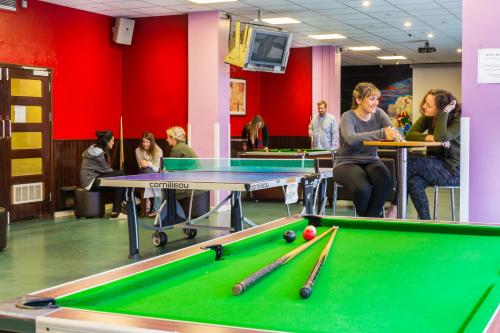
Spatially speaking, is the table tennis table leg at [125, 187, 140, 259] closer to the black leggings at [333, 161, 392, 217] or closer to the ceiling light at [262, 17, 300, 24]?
the black leggings at [333, 161, 392, 217]

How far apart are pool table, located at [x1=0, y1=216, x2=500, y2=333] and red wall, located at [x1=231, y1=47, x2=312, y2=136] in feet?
41.6

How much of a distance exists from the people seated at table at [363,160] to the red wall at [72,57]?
5.28m

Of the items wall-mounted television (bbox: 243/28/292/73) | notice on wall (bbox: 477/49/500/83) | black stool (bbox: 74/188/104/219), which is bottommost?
black stool (bbox: 74/188/104/219)

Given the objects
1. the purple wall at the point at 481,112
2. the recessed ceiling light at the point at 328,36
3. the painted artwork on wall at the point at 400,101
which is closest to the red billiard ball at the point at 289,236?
the purple wall at the point at 481,112

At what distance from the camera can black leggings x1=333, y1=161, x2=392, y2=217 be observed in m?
6.01

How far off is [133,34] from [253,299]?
1007cm

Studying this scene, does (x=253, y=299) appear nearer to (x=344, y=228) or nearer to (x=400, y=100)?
(x=344, y=228)

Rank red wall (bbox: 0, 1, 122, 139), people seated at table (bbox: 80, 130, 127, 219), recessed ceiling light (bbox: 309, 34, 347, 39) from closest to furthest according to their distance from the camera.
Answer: red wall (bbox: 0, 1, 122, 139)
people seated at table (bbox: 80, 130, 127, 219)
recessed ceiling light (bbox: 309, 34, 347, 39)

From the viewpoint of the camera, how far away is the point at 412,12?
37.7 ft

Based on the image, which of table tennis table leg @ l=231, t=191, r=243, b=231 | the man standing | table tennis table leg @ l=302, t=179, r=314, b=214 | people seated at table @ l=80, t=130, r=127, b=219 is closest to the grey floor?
people seated at table @ l=80, t=130, r=127, b=219

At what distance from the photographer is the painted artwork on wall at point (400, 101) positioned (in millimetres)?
21219

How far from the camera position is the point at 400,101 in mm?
21484

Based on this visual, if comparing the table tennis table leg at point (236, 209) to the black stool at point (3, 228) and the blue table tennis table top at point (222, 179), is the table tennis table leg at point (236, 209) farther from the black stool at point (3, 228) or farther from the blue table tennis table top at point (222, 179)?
the black stool at point (3, 228)

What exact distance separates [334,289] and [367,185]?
3.89m
